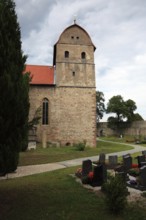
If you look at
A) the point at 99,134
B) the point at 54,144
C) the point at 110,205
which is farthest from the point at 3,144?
the point at 99,134

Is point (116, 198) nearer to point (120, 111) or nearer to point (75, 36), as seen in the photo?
point (75, 36)

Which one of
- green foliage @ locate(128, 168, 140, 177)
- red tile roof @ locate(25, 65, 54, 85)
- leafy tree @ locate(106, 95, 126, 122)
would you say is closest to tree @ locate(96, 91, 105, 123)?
leafy tree @ locate(106, 95, 126, 122)

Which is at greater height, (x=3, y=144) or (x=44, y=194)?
(x=3, y=144)

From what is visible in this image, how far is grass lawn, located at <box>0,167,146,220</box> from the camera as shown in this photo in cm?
651

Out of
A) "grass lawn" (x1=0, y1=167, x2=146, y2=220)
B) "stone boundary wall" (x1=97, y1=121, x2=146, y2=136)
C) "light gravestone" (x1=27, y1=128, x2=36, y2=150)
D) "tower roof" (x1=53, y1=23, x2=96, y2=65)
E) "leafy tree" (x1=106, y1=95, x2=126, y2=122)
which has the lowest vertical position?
"grass lawn" (x1=0, y1=167, x2=146, y2=220)

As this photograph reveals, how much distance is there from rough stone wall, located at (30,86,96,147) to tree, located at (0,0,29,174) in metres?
20.6

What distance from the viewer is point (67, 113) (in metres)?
A: 28.4

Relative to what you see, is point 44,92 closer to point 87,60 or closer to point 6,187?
point 87,60

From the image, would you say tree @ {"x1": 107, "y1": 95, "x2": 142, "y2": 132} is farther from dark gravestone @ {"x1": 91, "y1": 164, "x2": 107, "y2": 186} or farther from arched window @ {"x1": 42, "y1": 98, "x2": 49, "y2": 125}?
dark gravestone @ {"x1": 91, "y1": 164, "x2": 107, "y2": 186}

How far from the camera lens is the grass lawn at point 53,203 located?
6.51 meters

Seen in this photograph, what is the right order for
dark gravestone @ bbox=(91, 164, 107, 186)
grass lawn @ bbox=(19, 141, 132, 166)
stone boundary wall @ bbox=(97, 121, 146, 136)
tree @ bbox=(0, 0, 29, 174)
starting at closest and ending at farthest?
tree @ bbox=(0, 0, 29, 174)
dark gravestone @ bbox=(91, 164, 107, 186)
grass lawn @ bbox=(19, 141, 132, 166)
stone boundary wall @ bbox=(97, 121, 146, 136)

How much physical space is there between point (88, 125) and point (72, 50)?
895 cm

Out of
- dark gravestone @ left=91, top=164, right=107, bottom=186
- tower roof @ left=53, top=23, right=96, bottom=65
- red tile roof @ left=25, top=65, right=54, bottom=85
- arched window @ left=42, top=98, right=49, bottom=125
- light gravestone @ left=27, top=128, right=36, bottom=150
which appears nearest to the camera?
dark gravestone @ left=91, top=164, right=107, bottom=186

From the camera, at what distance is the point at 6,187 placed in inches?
380
